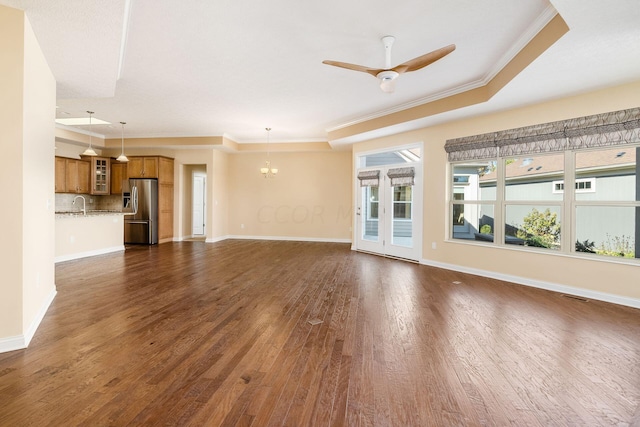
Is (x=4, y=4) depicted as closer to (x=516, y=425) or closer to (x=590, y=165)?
(x=516, y=425)

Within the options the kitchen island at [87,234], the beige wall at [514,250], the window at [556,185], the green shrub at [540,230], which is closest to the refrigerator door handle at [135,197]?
the kitchen island at [87,234]

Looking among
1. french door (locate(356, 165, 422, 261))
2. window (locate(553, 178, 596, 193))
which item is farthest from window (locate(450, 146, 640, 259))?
french door (locate(356, 165, 422, 261))

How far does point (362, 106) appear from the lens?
224 inches

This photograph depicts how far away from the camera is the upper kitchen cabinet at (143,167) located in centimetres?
845

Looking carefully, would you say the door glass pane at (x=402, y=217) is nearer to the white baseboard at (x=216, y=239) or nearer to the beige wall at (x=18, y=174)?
the white baseboard at (x=216, y=239)

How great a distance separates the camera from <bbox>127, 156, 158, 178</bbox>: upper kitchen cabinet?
8.45 m

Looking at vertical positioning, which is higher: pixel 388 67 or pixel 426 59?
pixel 388 67

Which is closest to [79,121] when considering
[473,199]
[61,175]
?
[61,175]

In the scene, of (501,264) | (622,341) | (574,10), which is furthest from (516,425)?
(501,264)

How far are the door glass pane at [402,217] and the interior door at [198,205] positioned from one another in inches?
262

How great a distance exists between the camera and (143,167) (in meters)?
8.45

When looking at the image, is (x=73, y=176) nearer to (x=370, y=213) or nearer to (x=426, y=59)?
(x=370, y=213)

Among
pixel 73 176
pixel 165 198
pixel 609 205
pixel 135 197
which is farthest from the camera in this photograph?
pixel 165 198

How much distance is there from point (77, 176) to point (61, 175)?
38 cm
